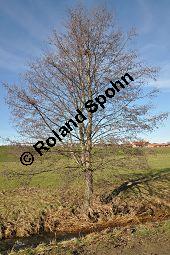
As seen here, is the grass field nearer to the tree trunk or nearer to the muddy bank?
the muddy bank

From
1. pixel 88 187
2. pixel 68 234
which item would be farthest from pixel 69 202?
pixel 68 234

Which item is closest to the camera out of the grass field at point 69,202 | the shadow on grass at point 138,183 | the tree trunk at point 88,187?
the grass field at point 69,202

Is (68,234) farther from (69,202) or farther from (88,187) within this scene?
(88,187)

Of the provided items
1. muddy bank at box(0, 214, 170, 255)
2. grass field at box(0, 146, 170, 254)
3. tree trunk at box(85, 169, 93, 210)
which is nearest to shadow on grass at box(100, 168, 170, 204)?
grass field at box(0, 146, 170, 254)

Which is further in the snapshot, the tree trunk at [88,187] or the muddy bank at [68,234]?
the tree trunk at [88,187]

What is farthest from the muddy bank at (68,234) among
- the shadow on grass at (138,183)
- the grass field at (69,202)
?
the shadow on grass at (138,183)

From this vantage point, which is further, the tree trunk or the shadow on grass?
the shadow on grass

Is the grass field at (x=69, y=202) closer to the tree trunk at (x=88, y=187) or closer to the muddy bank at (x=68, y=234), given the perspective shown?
the muddy bank at (x=68, y=234)

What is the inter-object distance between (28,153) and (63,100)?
2.89 meters

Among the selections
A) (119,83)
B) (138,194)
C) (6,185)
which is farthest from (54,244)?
(6,185)

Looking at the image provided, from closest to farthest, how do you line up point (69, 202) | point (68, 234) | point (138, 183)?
Result: point (68, 234) → point (69, 202) → point (138, 183)

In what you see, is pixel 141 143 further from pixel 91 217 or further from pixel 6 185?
pixel 6 185

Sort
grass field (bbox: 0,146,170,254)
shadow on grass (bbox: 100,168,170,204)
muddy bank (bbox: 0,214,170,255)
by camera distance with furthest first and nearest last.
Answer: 1. shadow on grass (bbox: 100,168,170,204)
2. grass field (bbox: 0,146,170,254)
3. muddy bank (bbox: 0,214,170,255)

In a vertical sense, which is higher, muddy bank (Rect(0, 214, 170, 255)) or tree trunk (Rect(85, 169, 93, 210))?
tree trunk (Rect(85, 169, 93, 210))
